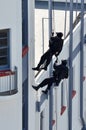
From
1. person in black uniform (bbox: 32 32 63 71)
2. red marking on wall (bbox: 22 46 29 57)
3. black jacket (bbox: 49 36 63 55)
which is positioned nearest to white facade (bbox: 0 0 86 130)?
red marking on wall (bbox: 22 46 29 57)

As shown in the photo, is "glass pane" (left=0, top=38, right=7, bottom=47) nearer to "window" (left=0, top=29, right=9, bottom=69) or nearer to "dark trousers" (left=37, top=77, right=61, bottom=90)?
"window" (left=0, top=29, right=9, bottom=69)

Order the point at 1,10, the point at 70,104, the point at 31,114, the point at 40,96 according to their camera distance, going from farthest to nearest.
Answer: the point at 70,104 < the point at 40,96 < the point at 31,114 < the point at 1,10

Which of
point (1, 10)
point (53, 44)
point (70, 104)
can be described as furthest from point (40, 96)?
point (1, 10)

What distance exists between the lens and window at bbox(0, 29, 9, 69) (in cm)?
381

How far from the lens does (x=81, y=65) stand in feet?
19.0

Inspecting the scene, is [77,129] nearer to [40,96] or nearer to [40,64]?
[40,96]

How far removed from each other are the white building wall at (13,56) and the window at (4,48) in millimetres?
34

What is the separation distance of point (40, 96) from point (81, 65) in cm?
83

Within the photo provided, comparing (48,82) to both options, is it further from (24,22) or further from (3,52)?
(3,52)

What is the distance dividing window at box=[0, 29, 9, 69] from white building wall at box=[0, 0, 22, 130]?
0.03m

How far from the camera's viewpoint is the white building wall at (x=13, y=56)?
374 centimetres

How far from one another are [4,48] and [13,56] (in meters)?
0.10

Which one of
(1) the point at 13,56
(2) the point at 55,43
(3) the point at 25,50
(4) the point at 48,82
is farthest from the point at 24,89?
(1) the point at 13,56

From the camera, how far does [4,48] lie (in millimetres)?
3846
